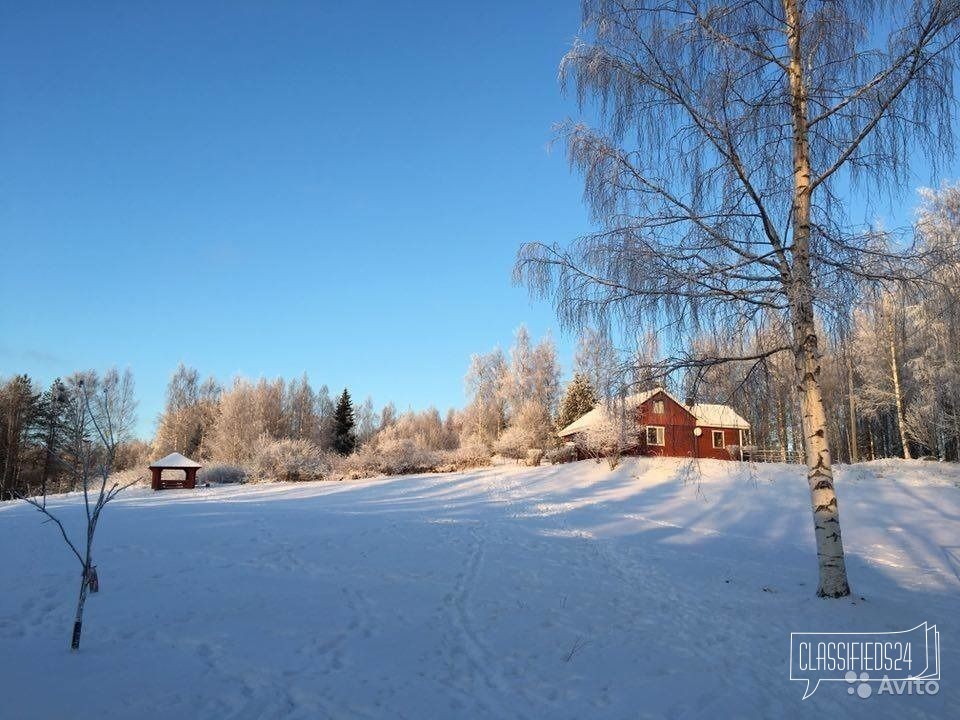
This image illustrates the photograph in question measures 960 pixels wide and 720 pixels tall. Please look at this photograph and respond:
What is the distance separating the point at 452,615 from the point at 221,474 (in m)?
34.0

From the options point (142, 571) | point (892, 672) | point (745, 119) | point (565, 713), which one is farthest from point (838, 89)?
point (142, 571)

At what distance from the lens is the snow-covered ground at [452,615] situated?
14.1 ft

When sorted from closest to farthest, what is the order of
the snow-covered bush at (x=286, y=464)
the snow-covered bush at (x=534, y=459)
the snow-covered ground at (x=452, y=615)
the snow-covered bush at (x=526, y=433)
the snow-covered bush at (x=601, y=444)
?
the snow-covered ground at (x=452, y=615)
the snow-covered bush at (x=601, y=444)
the snow-covered bush at (x=286, y=464)
the snow-covered bush at (x=534, y=459)
the snow-covered bush at (x=526, y=433)

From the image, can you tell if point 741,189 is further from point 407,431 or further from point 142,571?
point 407,431

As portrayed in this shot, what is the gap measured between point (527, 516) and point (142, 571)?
10057 millimetres

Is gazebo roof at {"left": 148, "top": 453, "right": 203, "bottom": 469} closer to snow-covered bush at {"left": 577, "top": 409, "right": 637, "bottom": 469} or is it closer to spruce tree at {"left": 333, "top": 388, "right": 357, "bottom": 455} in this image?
spruce tree at {"left": 333, "top": 388, "right": 357, "bottom": 455}

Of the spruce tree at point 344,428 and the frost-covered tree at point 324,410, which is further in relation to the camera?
the frost-covered tree at point 324,410

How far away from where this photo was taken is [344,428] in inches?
1869

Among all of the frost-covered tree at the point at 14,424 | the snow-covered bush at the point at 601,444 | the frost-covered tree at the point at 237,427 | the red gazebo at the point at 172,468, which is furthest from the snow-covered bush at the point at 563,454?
the frost-covered tree at the point at 14,424

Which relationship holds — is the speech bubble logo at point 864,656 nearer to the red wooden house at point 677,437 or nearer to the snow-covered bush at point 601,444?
the snow-covered bush at point 601,444

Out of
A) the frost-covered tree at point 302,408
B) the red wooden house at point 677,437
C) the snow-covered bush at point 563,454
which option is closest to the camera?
the red wooden house at point 677,437

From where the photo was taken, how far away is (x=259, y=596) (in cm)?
700

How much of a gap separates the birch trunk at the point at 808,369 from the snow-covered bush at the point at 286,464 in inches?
1232

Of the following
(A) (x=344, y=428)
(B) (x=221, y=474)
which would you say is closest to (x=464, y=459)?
(A) (x=344, y=428)
